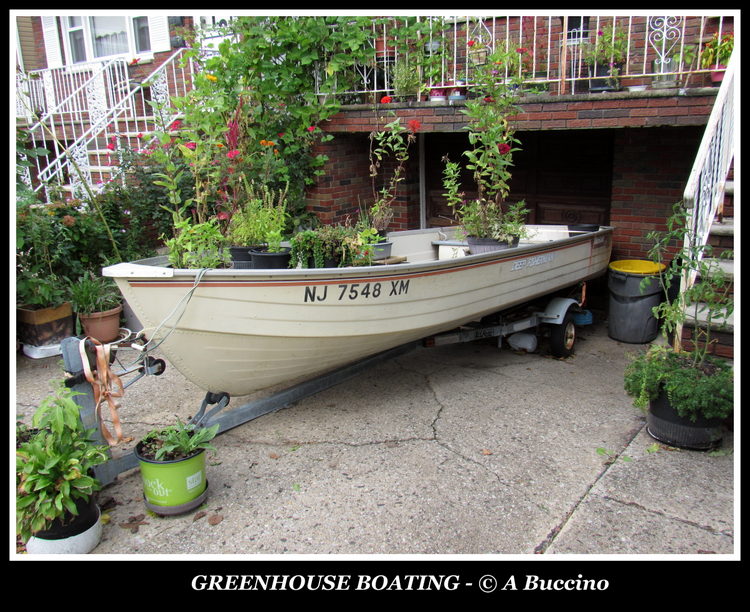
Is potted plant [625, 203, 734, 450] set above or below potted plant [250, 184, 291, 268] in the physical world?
below

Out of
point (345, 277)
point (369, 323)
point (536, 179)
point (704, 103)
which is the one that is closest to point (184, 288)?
point (345, 277)

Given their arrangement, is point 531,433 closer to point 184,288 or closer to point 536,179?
point 184,288

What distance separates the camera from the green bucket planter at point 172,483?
127 inches

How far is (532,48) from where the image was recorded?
6.60 m

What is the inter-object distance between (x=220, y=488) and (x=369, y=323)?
53.9 inches

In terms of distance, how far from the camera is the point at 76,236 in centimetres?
603

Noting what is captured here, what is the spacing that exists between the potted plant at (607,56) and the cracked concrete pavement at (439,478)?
2.61m

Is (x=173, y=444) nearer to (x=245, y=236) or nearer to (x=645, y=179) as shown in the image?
(x=245, y=236)

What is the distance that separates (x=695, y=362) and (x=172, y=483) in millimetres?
3129

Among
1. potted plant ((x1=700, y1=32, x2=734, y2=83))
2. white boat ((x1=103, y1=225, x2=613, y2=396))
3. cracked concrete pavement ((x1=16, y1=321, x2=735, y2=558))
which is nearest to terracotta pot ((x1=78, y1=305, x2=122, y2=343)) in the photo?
cracked concrete pavement ((x1=16, y1=321, x2=735, y2=558))

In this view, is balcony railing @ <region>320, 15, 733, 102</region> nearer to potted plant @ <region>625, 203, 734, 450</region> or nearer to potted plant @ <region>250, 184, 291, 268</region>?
potted plant @ <region>625, 203, 734, 450</region>

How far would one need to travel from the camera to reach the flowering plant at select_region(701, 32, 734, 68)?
16.7 ft

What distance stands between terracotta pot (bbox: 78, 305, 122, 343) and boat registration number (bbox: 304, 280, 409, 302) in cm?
295

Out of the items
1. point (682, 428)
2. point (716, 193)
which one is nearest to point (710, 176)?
point (716, 193)
